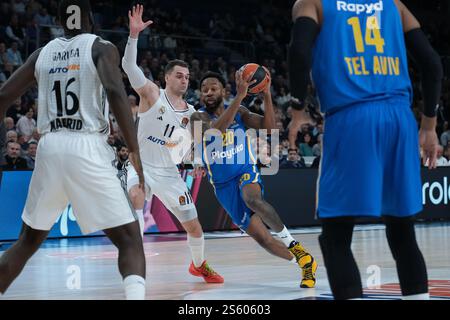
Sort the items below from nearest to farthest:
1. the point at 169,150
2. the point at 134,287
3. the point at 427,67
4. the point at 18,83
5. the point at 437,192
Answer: the point at 427,67
the point at 134,287
the point at 18,83
the point at 169,150
the point at 437,192

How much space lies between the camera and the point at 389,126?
12.4 feet

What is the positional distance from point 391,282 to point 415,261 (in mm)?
2899

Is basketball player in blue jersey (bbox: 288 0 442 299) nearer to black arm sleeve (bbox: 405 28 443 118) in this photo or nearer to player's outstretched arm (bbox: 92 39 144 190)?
black arm sleeve (bbox: 405 28 443 118)

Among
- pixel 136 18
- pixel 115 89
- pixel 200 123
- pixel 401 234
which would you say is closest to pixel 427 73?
pixel 401 234

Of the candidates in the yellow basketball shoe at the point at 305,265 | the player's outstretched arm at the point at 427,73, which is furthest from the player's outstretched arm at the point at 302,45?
the yellow basketball shoe at the point at 305,265

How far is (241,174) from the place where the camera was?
7.16 meters

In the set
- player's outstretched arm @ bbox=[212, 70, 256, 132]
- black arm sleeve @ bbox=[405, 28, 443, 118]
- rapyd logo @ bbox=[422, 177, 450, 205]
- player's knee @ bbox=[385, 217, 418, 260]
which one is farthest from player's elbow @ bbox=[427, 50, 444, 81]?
rapyd logo @ bbox=[422, 177, 450, 205]

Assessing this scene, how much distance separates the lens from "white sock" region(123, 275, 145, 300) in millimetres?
4180

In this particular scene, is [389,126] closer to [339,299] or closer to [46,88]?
[339,299]

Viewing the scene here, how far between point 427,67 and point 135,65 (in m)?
3.27

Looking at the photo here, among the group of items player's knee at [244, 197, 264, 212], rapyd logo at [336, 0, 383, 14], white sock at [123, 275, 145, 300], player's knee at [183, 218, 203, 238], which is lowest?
player's knee at [183, 218, 203, 238]

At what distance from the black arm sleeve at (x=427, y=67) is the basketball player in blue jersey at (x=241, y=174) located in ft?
8.82

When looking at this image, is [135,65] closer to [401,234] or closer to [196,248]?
[196,248]

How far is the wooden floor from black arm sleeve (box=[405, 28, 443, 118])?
200 centimetres
